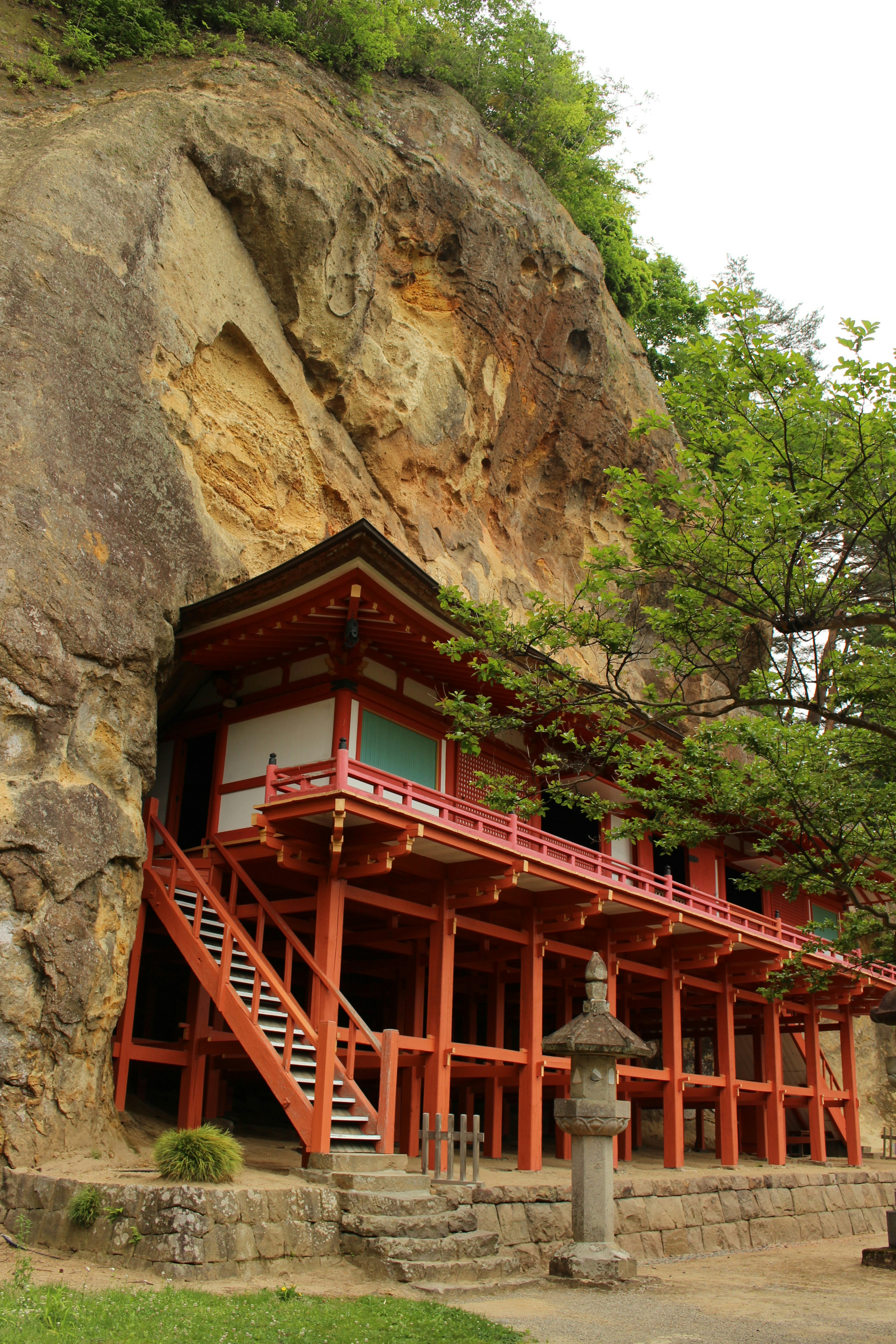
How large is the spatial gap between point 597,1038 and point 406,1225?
8.17 ft

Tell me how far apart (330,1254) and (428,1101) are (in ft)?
12.3

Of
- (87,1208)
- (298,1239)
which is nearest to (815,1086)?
(298,1239)

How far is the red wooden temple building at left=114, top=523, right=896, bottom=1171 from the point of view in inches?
460

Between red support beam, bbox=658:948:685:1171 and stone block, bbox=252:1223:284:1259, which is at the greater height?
red support beam, bbox=658:948:685:1171

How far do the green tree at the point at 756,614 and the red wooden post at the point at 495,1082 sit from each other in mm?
5442

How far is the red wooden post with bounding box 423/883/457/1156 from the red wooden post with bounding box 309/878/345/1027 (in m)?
1.34

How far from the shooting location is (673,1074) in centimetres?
1655

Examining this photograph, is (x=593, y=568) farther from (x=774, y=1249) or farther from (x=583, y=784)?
(x=774, y=1249)

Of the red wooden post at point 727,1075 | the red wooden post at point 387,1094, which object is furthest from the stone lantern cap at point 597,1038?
the red wooden post at point 727,1075

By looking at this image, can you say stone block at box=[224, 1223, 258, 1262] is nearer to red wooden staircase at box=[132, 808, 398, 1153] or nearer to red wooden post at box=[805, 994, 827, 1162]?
red wooden staircase at box=[132, 808, 398, 1153]

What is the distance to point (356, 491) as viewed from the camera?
1853cm

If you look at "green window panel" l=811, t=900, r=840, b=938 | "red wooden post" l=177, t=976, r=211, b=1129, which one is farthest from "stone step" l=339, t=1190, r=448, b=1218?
"green window panel" l=811, t=900, r=840, b=938

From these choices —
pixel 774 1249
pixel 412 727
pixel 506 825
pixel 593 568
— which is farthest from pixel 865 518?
pixel 774 1249

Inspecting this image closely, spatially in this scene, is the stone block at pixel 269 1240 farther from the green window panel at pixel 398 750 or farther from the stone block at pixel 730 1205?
the stone block at pixel 730 1205
